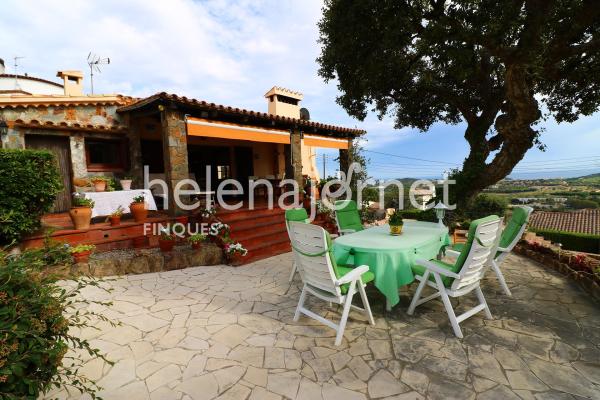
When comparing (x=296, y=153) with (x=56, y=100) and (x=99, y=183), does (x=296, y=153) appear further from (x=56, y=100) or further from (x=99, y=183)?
(x=56, y=100)

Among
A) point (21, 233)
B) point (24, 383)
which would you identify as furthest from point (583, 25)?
point (21, 233)

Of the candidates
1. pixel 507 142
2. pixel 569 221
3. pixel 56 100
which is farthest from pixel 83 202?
pixel 569 221

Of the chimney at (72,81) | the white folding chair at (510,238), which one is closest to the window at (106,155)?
the chimney at (72,81)

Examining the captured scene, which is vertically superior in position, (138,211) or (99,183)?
(99,183)

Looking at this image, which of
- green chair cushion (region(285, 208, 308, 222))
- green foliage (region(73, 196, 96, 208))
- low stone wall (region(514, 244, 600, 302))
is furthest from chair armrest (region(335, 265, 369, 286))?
green foliage (region(73, 196, 96, 208))

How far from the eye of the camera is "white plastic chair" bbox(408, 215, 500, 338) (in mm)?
3291

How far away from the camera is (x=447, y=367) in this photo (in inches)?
109

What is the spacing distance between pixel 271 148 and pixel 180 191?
22.0ft

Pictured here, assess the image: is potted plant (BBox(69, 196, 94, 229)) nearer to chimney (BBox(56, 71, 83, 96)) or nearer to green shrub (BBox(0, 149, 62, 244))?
green shrub (BBox(0, 149, 62, 244))

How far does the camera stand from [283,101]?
1689cm

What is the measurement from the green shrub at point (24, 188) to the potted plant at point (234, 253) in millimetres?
3356

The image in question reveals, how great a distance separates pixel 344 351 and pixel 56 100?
9.12 metres

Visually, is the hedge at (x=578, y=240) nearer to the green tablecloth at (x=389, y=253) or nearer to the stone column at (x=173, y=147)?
the green tablecloth at (x=389, y=253)

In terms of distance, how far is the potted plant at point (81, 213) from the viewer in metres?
6.01
